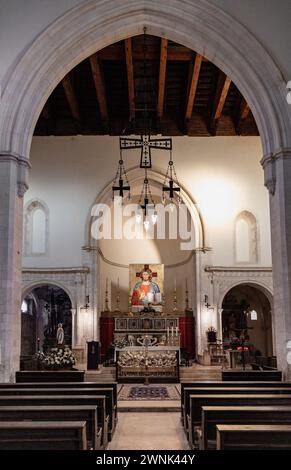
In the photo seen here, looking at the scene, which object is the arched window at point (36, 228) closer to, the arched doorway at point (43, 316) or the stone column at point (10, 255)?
the arched doorway at point (43, 316)

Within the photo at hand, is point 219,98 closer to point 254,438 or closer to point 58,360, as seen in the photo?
point 58,360

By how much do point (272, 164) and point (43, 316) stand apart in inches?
618

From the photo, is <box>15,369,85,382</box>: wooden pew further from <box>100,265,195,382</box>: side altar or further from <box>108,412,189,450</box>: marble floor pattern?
<box>100,265,195,382</box>: side altar

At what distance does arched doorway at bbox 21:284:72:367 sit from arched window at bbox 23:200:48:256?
2.83 metres

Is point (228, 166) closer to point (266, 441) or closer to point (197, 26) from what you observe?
point (197, 26)

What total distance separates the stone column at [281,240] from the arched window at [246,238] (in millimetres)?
8614

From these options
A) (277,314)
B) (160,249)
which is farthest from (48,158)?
(277,314)

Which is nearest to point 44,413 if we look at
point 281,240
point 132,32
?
point 281,240

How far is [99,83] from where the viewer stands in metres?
14.8

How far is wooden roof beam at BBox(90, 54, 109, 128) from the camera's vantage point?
1369cm

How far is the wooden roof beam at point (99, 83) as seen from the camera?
13.7 m

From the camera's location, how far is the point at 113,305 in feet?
67.5

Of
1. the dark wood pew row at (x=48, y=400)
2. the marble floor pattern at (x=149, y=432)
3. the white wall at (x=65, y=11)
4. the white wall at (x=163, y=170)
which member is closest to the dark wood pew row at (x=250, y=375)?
the marble floor pattern at (x=149, y=432)

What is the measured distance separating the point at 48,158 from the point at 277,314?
11612 millimetres
